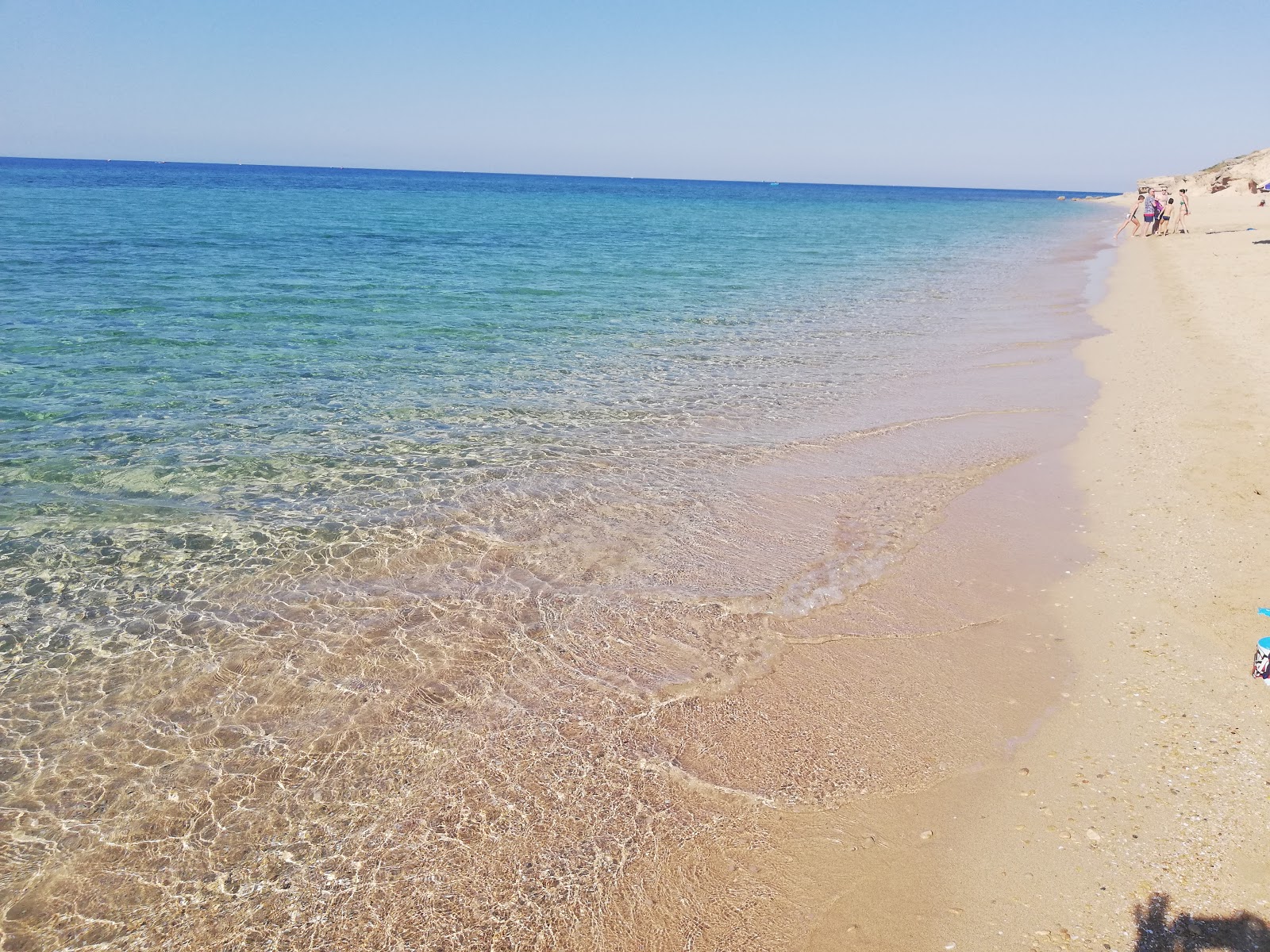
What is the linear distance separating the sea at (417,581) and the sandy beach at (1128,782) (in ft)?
1.91

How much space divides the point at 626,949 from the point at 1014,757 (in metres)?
2.24

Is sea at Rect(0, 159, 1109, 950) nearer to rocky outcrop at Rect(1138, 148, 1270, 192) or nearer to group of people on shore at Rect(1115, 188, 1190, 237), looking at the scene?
group of people on shore at Rect(1115, 188, 1190, 237)

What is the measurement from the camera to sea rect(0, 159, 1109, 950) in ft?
10.4

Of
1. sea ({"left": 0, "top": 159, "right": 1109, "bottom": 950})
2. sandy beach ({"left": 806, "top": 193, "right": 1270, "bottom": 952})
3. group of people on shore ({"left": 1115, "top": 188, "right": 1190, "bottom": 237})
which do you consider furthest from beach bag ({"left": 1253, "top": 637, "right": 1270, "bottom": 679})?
group of people on shore ({"left": 1115, "top": 188, "right": 1190, "bottom": 237})

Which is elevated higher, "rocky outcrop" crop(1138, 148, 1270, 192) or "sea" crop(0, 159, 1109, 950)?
"rocky outcrop" crop(1138, 148, 1270, 192)

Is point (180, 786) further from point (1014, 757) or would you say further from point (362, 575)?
point (1014, 757)

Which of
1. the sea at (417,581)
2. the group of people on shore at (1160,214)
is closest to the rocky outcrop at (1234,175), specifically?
the group of people on shore at (1160,214)

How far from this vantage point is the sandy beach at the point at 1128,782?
294 cm

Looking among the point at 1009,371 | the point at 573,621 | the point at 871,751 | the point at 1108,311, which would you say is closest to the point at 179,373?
the point at 573,621

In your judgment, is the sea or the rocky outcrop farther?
the rocky outcrop

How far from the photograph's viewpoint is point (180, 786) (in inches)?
141

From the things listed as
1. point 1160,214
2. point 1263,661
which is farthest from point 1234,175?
point 1263,661

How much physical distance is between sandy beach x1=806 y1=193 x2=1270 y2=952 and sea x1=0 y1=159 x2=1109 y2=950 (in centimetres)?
58

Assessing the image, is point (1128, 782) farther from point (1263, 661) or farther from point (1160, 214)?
point (1160, 214)
